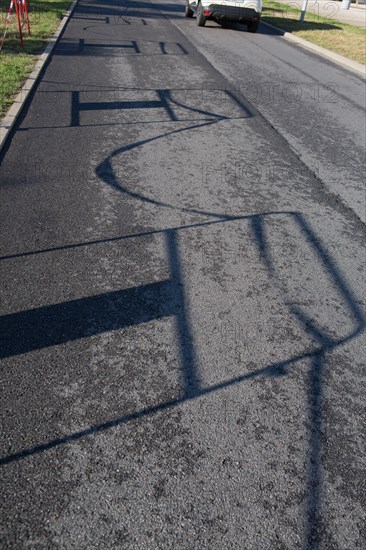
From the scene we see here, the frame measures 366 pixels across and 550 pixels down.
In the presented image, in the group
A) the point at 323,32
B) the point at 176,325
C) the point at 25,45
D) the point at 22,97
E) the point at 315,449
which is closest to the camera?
the point at 315,449

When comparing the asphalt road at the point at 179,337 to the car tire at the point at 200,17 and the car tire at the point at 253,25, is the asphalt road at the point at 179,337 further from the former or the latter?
the car tire at the point at 253,25

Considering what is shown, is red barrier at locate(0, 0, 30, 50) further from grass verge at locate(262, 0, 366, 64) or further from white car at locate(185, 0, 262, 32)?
grass verge at locate(262, 0, 366, 64)

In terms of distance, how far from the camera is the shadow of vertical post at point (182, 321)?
2932 millimetres

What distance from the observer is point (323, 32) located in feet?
61.1

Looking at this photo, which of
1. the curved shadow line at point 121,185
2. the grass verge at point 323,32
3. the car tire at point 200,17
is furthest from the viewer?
the car tire at point 200,17

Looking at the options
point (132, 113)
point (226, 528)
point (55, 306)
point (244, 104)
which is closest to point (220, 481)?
point (226, 528)

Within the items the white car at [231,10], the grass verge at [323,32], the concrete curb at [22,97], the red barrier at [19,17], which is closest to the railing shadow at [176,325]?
the concrete curb at [22,97]

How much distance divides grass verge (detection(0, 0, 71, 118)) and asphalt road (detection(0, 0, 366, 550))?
1050 mm

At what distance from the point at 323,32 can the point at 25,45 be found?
12.7 metres

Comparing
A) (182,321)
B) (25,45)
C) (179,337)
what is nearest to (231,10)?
(25,45)

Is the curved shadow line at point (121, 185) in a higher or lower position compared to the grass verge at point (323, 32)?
lower

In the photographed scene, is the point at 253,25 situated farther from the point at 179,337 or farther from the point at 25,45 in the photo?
the point at 179,337

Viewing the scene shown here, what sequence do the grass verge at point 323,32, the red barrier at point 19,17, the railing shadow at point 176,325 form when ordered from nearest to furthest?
the railing shadow at point 176,325 → the red barrier at point 19,17 → the grass verge at point 323,32

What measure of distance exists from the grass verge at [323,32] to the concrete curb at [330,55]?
0.33 m
